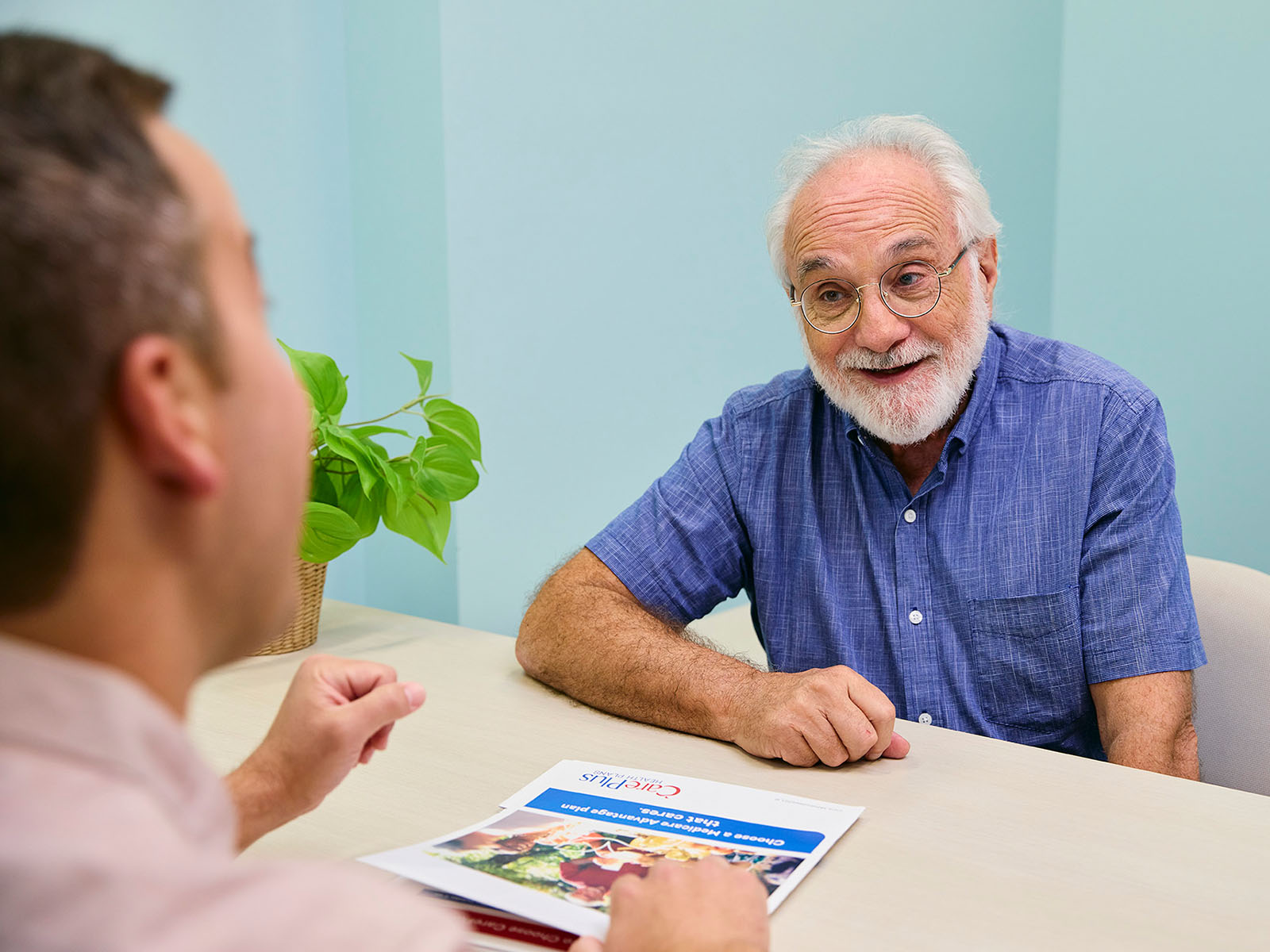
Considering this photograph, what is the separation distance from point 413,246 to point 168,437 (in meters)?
1.54

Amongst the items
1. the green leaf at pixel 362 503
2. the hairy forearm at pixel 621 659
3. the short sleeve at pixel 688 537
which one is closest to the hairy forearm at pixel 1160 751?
the hairy forearm at pixel 621 659

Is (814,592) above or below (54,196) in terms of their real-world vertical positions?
below

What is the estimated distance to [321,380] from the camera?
145 centimetres

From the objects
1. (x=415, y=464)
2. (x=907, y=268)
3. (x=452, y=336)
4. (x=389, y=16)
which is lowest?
(x=415, y=464)

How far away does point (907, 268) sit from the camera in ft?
4.92

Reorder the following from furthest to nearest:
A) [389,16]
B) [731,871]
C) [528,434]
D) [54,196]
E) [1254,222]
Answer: [1254,222], [528,434], [389,16], [731,871], [54,196]

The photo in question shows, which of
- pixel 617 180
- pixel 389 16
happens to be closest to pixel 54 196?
pixel 389 16

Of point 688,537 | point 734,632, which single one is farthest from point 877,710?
point 734,632

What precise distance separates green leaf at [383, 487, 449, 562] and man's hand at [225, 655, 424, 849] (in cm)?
61

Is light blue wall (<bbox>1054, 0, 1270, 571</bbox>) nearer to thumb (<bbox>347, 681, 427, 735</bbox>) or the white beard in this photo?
the white beard

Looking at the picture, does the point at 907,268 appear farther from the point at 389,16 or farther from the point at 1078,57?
the point at 1078,57

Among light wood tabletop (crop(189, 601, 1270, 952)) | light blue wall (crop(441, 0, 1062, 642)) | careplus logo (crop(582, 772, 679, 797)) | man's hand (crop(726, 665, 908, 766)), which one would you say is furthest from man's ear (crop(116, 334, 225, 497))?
light blue wall (crop(441, 0, 1062, 642))

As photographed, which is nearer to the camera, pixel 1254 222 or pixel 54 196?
pixel 54 196

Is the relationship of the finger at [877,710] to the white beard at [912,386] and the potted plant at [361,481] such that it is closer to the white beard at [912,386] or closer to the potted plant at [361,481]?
the white beard at [912,386]
